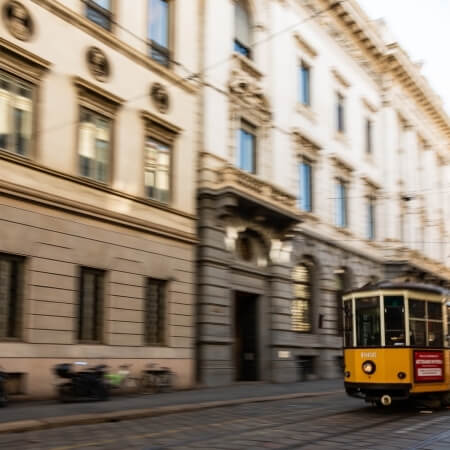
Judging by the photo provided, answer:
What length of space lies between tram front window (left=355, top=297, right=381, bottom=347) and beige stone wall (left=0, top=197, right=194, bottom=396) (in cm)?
565

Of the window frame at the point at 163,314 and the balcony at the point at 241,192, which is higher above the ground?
the balcony at the point at 241,192

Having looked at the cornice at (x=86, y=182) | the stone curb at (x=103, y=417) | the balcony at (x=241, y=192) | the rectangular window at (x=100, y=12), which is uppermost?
the rectangular window at (x=100, y=12)

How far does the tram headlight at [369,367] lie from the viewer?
1350cm

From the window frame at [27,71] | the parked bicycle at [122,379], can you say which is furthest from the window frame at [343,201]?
the window frame at [27,71]

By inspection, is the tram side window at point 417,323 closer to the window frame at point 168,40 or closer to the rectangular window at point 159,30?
the window frame at point 168,40

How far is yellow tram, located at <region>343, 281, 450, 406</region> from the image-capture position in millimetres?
13312

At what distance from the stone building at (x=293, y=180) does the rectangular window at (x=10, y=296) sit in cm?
634

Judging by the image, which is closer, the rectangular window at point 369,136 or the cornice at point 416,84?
the rectangular window at point 369,136

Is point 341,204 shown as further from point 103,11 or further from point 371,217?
point 103,11

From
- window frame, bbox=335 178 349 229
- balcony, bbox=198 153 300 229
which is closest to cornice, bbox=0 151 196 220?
balcony, bbox=198 153 300 229

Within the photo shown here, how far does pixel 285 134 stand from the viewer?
2481cm

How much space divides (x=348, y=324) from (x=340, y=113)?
17.6m

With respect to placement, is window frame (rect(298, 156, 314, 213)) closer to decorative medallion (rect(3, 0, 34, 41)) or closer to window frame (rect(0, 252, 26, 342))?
decorative medallion (rect(3, 0, 34, 41))

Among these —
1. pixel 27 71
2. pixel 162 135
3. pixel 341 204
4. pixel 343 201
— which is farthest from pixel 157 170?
pixel 343 201
